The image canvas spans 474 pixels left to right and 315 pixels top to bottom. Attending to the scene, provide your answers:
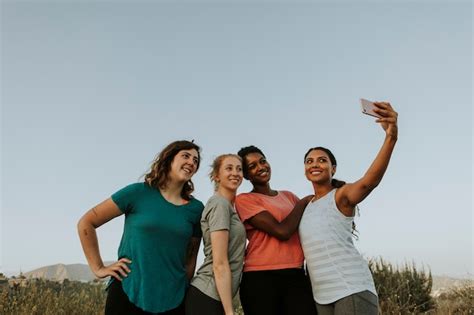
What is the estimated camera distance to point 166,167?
386 cm

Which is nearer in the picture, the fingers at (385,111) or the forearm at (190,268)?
the fingers at (385,111)

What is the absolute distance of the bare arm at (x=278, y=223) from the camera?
12.0 ft

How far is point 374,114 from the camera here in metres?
3.33

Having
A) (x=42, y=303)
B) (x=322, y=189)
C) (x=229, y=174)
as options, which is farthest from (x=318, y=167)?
(x=42, y=303)

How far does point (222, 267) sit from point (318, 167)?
50.7 inches

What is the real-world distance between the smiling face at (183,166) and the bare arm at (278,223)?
0.66 metres

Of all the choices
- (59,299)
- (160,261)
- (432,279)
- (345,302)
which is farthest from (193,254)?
(432,279)

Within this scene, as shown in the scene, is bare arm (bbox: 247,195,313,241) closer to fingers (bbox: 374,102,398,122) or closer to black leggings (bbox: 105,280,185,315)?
black leggings (bbox: 105,280,185,315)

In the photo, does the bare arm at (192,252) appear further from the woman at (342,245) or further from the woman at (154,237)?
the woman at (342,245)

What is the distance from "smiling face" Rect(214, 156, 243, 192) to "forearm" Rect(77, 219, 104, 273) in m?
1.12

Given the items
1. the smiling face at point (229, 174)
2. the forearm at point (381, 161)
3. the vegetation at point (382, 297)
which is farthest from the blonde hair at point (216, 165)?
the vegetation at point (382, 297)

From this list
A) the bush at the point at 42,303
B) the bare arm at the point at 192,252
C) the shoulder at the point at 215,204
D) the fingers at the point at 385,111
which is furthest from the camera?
the bush at the point at 42,303

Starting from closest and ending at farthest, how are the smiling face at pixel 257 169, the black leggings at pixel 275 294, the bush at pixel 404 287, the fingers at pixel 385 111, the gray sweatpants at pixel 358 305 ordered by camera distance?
the gray sweatpants at pixel 358 305, the fingers at pixel 385 111, the black leggings at pixel 275 294, the smiling face at pixel 257 169, the bush at pixel 404 287

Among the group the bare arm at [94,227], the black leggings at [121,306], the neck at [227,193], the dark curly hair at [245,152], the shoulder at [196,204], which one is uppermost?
the dark curly hair at [245,152]
